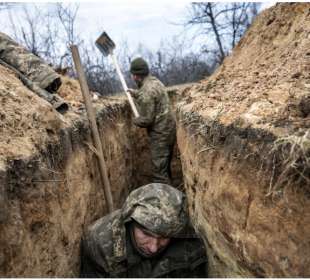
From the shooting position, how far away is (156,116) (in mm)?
6188

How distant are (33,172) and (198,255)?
4.77 feet

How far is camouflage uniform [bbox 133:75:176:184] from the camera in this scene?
6043mm

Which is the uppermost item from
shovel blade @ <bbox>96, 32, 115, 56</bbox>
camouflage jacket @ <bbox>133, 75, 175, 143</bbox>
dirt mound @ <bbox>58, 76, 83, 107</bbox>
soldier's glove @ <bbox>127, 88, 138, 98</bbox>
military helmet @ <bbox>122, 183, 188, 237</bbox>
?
shovel blade @ <bbox>96, 32, 115, 56</bbox>

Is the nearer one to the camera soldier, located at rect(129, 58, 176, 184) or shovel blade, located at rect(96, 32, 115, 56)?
soldier, located at rect(129, 58, 176, 184)

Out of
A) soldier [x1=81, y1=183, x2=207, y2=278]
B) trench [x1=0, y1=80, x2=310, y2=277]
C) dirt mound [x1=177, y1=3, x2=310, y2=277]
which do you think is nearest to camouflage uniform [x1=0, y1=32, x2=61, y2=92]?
trench [x1=0, y1=80, x2=310, y2=277]

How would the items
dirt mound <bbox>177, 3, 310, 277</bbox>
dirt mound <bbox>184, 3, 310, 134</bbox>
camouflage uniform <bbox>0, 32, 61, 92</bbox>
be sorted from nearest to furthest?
dirt mound <bbox>177, 3, 310, 277</bbox> < dirt mound <bbox>184, 3, 310, 134</bbox> < camouflage uniform <bbox>0, 32, 61, 92</bbox>

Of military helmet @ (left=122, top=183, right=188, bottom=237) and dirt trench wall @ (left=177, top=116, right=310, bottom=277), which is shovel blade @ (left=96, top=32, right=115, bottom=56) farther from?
military helmet @ (left=122, top=183, right=188, bottom=237)

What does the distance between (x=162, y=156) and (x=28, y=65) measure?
269 centimetres

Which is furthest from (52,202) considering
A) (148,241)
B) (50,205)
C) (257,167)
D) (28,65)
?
(28,65)

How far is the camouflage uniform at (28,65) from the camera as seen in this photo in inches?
175

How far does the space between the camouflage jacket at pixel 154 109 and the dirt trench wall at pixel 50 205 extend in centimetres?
188

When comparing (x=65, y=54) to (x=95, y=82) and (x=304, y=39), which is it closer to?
(x=95, y=82)

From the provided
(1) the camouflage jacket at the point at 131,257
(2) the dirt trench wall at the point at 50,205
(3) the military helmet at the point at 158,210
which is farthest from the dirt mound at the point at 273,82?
(2) the dirt trench wall at the point at 50,205

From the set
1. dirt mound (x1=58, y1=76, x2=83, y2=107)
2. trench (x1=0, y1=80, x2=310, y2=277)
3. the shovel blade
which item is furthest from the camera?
the shovel blade
